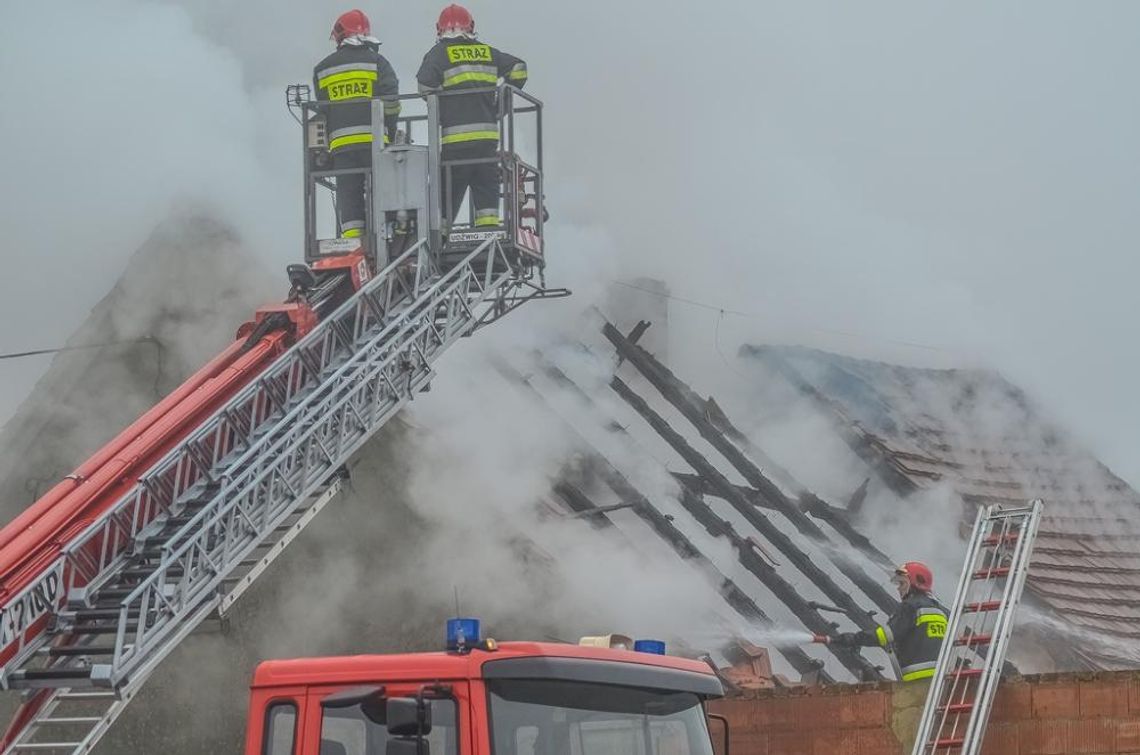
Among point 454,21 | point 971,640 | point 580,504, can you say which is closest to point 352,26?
point 454,21

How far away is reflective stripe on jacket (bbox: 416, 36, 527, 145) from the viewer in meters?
12.2

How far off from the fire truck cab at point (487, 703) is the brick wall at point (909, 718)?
81.3 inches

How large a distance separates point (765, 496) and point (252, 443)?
17.5 feet

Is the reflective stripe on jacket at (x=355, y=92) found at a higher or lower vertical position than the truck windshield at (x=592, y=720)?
higher

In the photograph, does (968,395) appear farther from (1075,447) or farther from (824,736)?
(824,736)

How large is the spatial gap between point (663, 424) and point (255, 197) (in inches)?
151

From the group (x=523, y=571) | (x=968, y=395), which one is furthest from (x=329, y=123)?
(x=968, y=395)

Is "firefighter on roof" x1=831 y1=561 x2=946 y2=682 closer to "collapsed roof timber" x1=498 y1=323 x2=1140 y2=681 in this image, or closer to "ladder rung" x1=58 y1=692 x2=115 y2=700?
"collapsed roof timber" x1=498 y1=323 x2=1140 y2=681

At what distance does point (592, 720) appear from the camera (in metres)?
5.13

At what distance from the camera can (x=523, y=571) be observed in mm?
12805

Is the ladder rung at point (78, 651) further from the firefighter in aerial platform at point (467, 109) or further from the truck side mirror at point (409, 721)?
the firefighter in aerial platform at point (467, 109)

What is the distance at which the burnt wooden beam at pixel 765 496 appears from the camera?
1316 centimetres

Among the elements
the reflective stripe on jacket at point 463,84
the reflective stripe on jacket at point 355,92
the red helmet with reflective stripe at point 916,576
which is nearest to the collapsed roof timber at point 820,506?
the reflective stripe on jacket at point 463,84

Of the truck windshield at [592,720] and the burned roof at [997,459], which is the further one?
the burned roof at [997,459]
